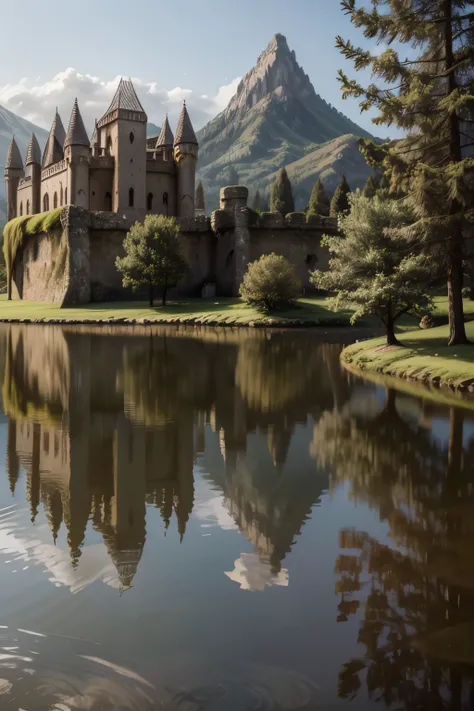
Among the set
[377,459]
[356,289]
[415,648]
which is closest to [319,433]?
[377,459]

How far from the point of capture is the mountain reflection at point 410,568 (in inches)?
181

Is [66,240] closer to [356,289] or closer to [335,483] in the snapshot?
[356,289]

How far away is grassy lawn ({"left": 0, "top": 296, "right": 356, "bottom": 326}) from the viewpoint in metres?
40.2

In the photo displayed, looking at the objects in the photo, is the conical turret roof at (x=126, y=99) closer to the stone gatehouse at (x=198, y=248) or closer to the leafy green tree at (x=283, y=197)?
the stone gatehouse at (x=198, y=248)

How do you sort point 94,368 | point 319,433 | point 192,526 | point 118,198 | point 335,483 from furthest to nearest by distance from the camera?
point 118,198 < point 94,368 < point 319,433 < point 335,483 < point 192,526

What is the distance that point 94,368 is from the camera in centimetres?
2116

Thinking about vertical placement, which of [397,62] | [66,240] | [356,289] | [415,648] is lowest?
[415,648]

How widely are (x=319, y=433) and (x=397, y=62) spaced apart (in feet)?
49.7

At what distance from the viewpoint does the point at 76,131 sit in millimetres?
65062

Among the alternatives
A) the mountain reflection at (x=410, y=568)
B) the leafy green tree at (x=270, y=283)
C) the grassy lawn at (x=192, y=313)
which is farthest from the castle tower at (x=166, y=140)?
the mountain reflection at (x=410, y=568)

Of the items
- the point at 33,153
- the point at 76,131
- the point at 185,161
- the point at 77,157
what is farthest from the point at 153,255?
the point at 33,153

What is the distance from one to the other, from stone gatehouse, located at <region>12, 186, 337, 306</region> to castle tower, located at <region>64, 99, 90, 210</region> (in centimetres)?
969

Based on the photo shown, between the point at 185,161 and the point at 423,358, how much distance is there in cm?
5492

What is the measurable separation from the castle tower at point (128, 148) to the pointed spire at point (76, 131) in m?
3.25
